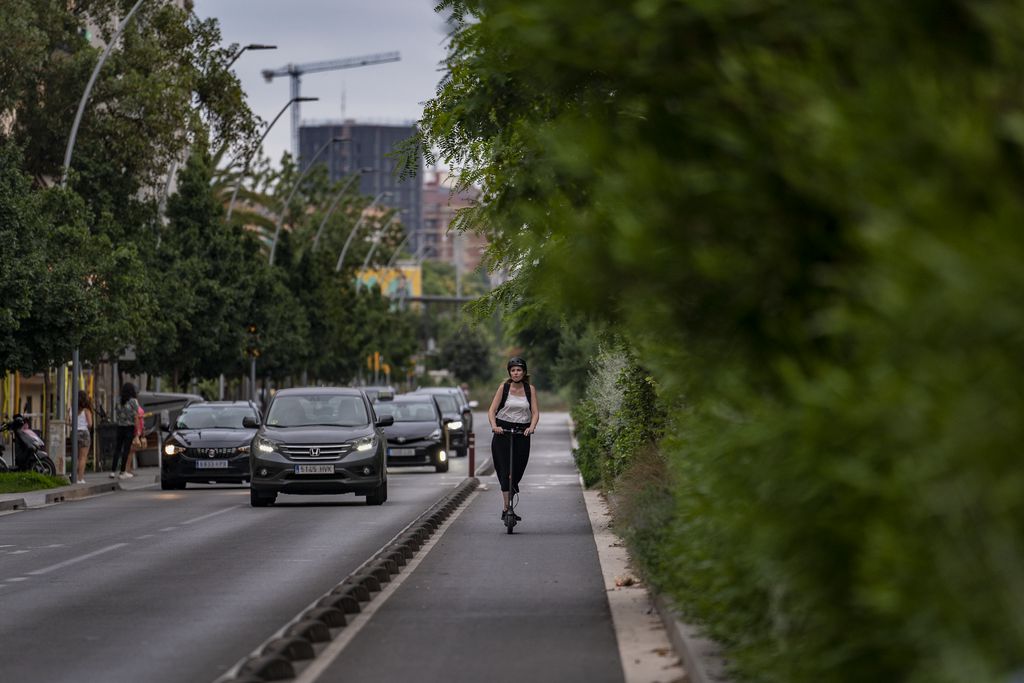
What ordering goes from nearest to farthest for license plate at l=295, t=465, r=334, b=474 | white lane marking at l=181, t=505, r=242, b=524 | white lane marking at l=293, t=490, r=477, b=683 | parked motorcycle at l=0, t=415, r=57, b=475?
white lane marking at l=293, t=490, r=477, b=683, white lane marking at l=181, t=505, r=242, b=524, license plate at l=295, t=465, r=334, b=474, parked motorcycle at l=0, t=415, r=57, b=475

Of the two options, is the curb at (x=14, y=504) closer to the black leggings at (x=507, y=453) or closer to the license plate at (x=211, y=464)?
the license plate at (x=211, y=464)

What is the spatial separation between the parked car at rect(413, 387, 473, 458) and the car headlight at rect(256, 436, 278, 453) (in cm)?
2205

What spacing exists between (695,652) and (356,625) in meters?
3.38

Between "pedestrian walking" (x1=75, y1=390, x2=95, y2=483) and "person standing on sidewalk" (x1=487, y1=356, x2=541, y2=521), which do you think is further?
"pedestrian walking" (x1=75, y1=390, x2=95, y2=483)

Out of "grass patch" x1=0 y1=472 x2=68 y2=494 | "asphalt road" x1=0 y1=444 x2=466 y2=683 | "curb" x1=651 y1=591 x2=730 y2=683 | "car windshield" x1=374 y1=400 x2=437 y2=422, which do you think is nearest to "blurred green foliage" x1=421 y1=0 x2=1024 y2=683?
"curb" x1=651 y1=591 x2=730 y2=683

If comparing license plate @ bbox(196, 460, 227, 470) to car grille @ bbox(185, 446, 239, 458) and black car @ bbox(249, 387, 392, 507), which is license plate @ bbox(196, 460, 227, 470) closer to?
car grille @ bbox(185, 446, 239, 458)

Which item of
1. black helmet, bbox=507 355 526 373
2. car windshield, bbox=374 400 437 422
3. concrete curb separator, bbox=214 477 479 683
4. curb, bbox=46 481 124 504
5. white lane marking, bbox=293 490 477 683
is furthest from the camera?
car windshield, bbox=374 400 437 422

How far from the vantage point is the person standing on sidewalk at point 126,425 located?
130ft

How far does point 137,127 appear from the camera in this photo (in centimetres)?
4409

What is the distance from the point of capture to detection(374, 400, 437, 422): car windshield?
43531mm

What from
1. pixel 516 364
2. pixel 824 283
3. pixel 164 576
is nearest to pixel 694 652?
pixel 824 283

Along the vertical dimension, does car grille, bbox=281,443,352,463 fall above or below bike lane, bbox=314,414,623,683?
above

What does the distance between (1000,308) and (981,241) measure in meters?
0.23

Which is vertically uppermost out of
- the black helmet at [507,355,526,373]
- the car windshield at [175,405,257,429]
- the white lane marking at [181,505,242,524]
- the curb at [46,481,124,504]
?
the black helmet at [507,355,526,373]
